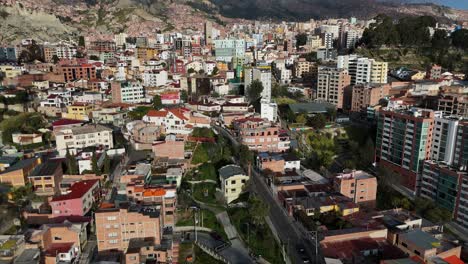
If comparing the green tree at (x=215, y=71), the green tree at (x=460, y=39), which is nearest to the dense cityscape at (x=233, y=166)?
the green tree at (x=215, y=71)

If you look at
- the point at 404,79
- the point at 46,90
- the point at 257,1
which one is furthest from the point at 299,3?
the point at 46,90

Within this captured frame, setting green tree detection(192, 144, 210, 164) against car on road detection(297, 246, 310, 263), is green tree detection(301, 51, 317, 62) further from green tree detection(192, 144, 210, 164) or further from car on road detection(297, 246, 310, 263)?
car on road detection(297, 246, 310, 263)

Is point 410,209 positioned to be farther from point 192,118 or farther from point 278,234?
point 192,118

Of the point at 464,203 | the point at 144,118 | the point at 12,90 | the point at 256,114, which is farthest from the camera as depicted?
the point at 12,90

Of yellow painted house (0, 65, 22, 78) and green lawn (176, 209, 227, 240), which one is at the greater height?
yellow painted house (0, 65, 22, 78)

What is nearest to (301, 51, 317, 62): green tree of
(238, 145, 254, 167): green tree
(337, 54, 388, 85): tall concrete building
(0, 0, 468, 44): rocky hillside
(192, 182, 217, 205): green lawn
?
(337, 54, 388, 85): tall concrete building

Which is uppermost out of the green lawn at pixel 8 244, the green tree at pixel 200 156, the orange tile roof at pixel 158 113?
the orange tile roof at pixel 158 113

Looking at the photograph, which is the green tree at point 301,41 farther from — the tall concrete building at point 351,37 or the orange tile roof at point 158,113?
the orange tile roof at point 158,113
